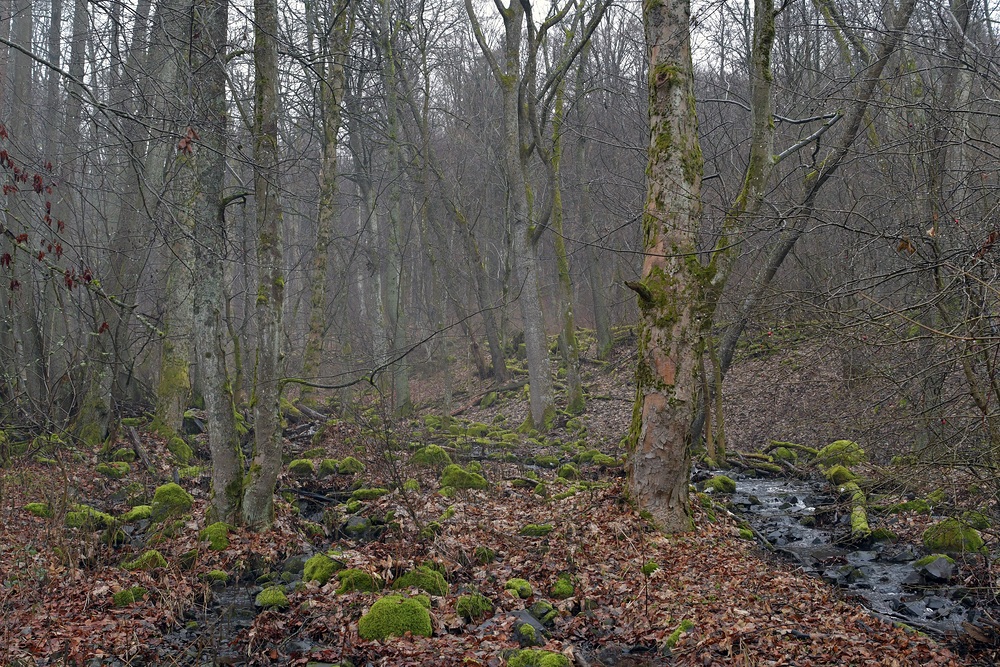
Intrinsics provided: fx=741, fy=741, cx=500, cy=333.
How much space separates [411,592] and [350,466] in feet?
16.6

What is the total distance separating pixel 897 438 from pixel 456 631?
13.8 ft

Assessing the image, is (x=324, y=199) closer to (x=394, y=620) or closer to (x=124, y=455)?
(x=124, y=455)

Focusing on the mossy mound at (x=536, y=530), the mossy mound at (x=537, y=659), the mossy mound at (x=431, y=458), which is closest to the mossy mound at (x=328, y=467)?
the mossy mound at (x=431, y=458)

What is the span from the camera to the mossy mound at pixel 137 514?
8234mm

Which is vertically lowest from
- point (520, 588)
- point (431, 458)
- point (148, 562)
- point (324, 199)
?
point (520, 588)

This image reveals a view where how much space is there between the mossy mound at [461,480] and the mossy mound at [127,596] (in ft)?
14.4

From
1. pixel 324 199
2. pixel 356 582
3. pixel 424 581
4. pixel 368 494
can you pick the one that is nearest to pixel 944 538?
pixel 424 581

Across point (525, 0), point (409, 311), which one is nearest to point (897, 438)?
point (525, 0)

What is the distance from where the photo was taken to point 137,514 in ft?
27.3

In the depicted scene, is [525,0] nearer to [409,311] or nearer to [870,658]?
[870,658]

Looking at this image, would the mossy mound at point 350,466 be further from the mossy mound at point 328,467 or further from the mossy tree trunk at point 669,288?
the mossy tree trunk at point 669,288

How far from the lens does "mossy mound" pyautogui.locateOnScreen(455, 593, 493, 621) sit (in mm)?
5992

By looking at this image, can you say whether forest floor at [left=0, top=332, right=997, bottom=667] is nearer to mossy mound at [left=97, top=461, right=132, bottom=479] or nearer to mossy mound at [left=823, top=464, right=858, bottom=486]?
mossy mound at [left=97, top=461, right=132, bottom=479]

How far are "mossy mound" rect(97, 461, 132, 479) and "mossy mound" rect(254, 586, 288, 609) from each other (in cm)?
465
